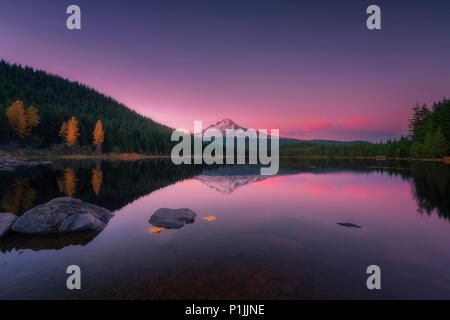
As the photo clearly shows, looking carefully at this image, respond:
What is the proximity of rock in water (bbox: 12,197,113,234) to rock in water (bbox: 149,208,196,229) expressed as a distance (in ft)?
11.0

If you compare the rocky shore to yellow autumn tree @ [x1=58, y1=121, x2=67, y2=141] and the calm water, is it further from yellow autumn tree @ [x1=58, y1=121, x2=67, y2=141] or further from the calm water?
yellow autumn tree @ [x1=58, y1=121, x2=67, y2=141]

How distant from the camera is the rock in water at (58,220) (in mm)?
12070

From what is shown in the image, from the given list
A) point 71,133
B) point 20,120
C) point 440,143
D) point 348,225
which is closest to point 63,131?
point 71,133

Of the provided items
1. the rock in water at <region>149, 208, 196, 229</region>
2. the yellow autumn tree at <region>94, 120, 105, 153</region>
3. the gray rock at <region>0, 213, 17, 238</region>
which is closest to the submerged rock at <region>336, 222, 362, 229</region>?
the rock in water at <region>149, 208, 196, 229</region>

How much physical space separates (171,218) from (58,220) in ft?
22.5

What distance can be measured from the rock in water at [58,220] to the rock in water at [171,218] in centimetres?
337

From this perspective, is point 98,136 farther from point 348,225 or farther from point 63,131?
point 348,225

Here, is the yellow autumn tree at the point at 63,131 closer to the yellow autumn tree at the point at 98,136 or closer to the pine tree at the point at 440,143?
the yellow autumn tree at the point at 98,136

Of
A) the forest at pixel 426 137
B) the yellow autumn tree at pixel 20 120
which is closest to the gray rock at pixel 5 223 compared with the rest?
the yellow autumn tree at pixel 20 120

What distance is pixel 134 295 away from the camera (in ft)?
21.4

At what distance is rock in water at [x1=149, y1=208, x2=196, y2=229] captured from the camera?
45.2 feet

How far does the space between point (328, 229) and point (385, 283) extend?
6.10 meters
